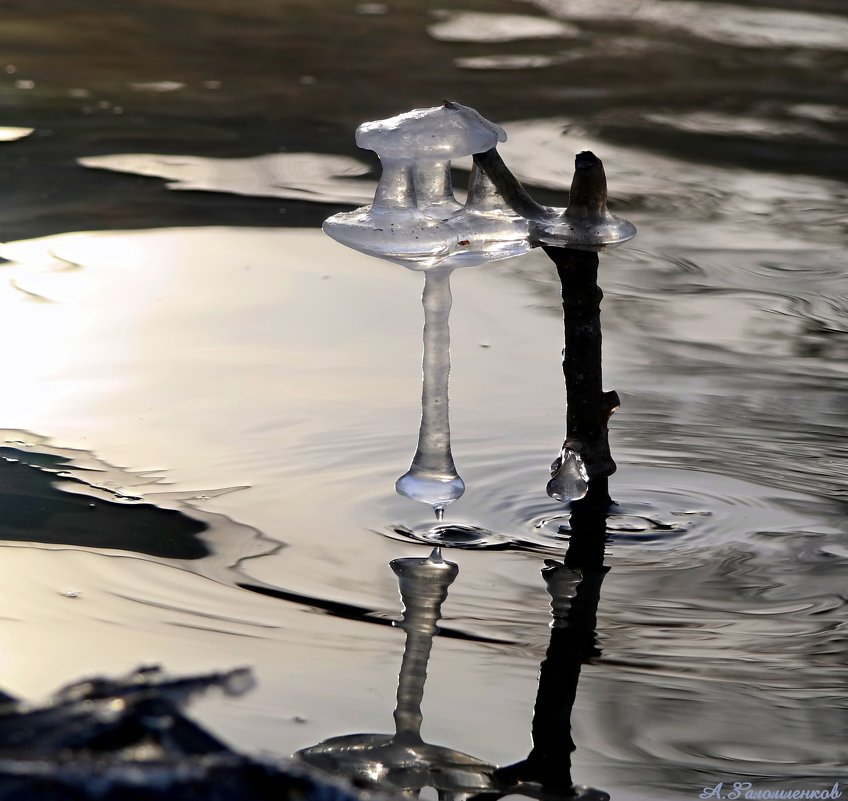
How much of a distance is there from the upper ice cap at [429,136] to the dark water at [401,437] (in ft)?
1.65

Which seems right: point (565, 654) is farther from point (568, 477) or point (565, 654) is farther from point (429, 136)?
point (429, 136)

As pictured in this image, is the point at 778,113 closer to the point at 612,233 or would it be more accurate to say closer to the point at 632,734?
the point at 612,233

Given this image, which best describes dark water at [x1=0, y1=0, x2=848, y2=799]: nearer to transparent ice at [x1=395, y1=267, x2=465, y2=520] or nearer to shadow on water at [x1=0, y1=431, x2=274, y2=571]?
shadow on water at [x1=0, y1=431, x2=274, y2=571]

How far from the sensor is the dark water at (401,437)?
4.50ft

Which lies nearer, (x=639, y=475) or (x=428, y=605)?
(x=428, y=605)

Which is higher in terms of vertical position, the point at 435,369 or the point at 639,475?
the point at 435,369

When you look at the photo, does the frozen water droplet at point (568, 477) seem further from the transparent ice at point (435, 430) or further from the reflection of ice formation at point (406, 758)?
the reflection of ice formation at point (406, 758)

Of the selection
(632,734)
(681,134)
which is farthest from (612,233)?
(681,134)

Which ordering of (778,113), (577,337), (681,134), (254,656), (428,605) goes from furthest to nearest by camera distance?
(778,113) → (681,134) → (577,337) → (428,605) → (254,656)

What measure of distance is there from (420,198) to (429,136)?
7 centimetres

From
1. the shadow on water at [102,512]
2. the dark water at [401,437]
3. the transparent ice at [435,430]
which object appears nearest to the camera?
the dark water at [401,437]

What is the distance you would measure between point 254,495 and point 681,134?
2.82 meters

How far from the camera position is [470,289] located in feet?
9.21

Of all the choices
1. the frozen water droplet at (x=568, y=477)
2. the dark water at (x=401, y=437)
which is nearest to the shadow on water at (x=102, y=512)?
the dark water at (x=401, y=437)
